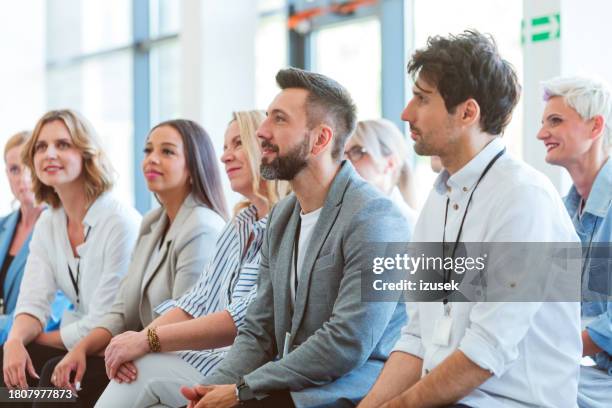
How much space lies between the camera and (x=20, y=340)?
3.54 meters

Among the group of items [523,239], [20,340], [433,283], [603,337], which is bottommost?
[20,340]

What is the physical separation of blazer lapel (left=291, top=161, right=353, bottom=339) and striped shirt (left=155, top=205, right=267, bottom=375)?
45 cm

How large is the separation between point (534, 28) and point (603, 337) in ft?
5.92

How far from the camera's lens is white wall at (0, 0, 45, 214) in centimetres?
780

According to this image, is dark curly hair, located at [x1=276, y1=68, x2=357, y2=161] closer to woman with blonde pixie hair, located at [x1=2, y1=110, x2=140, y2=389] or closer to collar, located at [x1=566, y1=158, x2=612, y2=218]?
collar, located at [x1=566, y1=158, x2=612, y2=218]

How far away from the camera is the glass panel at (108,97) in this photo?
25.5 feet

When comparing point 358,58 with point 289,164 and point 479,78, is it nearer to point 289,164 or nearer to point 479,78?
point 289,164

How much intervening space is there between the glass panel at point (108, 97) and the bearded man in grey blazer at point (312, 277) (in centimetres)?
519

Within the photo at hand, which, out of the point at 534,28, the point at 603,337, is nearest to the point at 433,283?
the point at 603,337

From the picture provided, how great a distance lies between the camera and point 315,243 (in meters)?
2.41

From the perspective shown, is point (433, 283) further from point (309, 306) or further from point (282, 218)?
point (282, 218)

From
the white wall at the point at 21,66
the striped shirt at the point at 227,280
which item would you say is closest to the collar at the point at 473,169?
the striped shirt at the point at 227,280

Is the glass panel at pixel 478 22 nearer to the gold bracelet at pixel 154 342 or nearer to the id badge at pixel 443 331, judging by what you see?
the gold bracelet at pixel 154 342

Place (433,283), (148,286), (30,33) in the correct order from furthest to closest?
(30,33), (148,286), (433,283)
